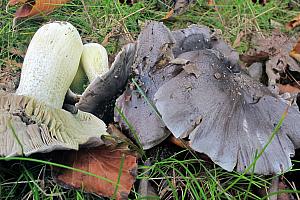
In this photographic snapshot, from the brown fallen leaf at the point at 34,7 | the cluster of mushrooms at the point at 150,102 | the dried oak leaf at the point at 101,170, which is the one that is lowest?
the dried oak leaf at the point at 101,170

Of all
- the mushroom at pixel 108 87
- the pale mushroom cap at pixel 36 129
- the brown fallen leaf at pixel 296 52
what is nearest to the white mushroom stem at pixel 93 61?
the mushroom at pixel 108 87

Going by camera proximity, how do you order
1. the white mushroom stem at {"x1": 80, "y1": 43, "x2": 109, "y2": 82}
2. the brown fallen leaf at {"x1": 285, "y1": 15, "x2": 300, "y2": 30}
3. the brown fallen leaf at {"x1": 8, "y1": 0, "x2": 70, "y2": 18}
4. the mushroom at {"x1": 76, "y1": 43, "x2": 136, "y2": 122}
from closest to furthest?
the mushroom at {"x1": 76, "y1": 43, "x2": 136, "y2": 122}
the white mushroom stem at {"x1": 80, "y1": 43, "x2": 109, "y2": 82}
the brown fallen leaf at {"x1": 8, "y1": 0, "x2": 70, "y2": 18}
the brown fallen leaf at {"x1": 285, "y1": 15, "x2": 300, "y2": 30}

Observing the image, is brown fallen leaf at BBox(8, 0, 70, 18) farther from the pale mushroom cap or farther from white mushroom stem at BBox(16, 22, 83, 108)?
the pale mushroom cap

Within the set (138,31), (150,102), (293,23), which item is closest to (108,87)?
(150,102)

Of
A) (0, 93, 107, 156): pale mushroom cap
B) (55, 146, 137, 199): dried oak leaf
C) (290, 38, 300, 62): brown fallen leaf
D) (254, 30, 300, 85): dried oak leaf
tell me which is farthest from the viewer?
(290, 38, 300, 62): brown fallen leaf

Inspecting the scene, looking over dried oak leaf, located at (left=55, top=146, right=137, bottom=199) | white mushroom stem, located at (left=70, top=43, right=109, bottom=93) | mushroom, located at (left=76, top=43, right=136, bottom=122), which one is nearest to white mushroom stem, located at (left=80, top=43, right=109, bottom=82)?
white mushroom stem, located at (left=70, top=43, right=109, bottom=93)

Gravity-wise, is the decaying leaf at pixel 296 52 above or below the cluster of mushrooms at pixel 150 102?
below

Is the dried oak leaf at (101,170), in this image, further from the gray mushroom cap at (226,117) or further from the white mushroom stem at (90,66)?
the white mushroom stem at (90,66)
